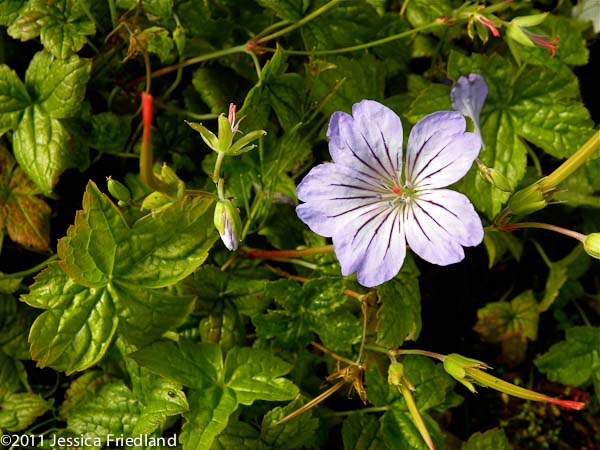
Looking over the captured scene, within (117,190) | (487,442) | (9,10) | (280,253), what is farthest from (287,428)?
(9,10)

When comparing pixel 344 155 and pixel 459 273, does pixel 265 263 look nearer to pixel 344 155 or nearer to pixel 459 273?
pixel 344 155

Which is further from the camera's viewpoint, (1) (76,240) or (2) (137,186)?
(2) (137,186)

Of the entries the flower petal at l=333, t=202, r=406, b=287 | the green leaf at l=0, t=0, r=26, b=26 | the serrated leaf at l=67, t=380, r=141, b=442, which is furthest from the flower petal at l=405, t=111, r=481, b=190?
the green leaf at l=0, t=0, r=26, b=26

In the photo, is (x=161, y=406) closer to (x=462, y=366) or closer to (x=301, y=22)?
(x=462, y=366)

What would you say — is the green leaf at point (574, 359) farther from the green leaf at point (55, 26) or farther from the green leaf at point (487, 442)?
the green leaf at point (55, 26)

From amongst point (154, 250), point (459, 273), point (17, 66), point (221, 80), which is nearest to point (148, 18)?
point (221, 80)

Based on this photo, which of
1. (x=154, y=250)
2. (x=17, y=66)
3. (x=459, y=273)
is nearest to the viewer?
(x=154, y=250)
